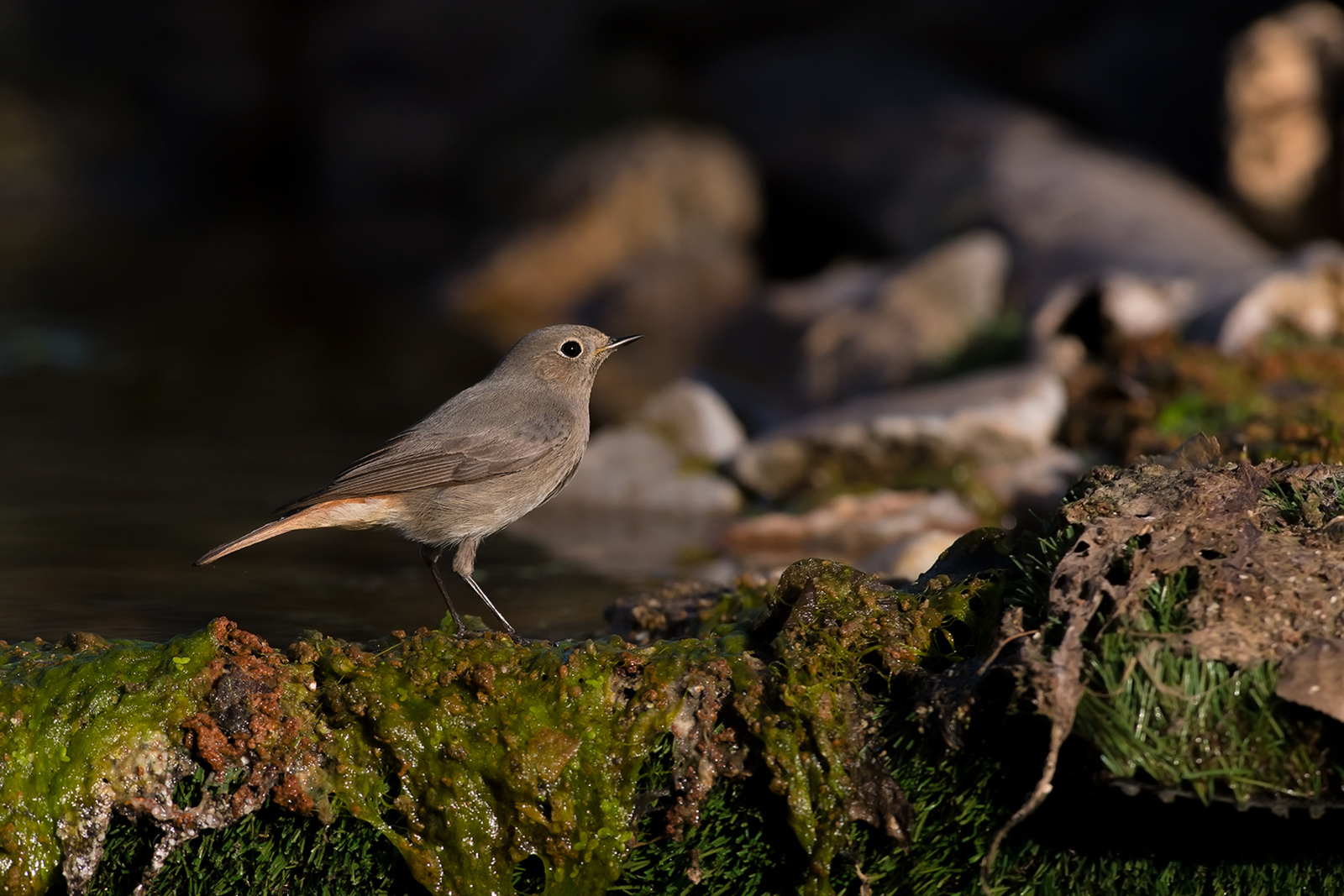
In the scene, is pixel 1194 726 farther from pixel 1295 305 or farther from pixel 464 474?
pixel 1295 305

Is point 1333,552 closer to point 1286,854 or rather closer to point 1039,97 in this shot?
point 1286,854

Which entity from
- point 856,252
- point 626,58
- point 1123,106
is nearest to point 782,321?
point 856,252

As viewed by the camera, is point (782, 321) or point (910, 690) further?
point (782, 321)

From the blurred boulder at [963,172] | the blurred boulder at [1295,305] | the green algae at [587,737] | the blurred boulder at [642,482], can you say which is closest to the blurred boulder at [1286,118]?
the blurred boulder at [963,172]

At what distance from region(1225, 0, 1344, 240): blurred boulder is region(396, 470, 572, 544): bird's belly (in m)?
10.8

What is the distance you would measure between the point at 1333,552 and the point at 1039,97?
15249mm

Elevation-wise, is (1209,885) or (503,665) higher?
(503,665)

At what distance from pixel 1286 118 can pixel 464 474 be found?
37.1 ft

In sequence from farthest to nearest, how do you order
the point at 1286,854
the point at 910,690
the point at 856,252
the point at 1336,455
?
the point at 856,252
the point at 1336,455
the point at 910,690
the point at 1286,854

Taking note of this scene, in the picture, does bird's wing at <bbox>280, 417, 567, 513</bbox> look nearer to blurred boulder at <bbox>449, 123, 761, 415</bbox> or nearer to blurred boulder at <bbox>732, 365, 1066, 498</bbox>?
blurred boulder at <bbox>732, 365, 1066, 498</bbox>

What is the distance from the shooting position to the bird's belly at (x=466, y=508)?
5.71 metres

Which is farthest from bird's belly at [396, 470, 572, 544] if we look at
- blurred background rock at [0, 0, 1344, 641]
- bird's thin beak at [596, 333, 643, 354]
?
blurred background rock at [0, 0, 1344, 641]

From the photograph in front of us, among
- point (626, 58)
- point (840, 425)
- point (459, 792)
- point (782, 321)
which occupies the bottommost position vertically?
point (459, 792)

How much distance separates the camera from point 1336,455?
6.12 meters
